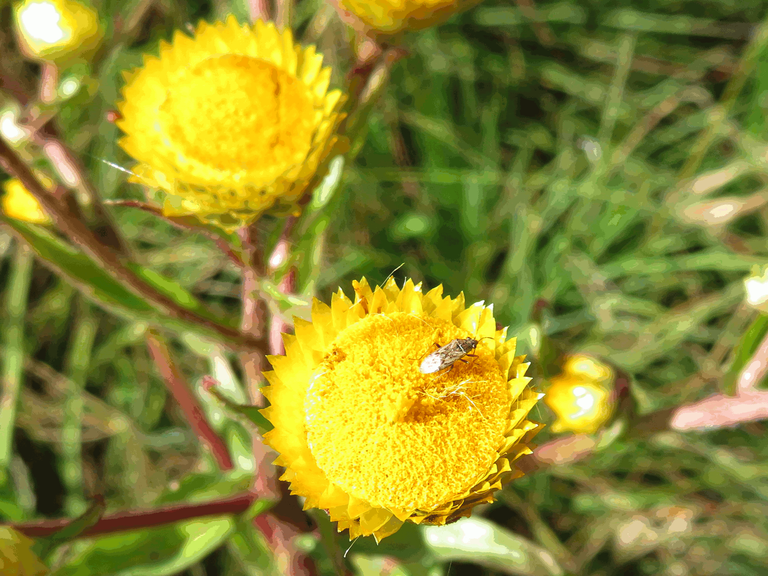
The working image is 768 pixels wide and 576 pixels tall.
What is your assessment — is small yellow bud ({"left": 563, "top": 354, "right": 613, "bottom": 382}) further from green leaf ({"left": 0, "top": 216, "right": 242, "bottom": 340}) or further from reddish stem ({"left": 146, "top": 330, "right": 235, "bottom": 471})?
reddish stem ({"left": 146, "top": 330, "right": 235, "bottom": 471})

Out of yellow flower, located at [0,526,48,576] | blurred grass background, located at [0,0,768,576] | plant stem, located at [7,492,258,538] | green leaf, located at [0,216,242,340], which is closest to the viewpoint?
yellow flower, located at [0,526,48,576]

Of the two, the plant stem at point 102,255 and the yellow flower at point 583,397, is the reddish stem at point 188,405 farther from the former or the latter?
the yellow flower at point 583,397

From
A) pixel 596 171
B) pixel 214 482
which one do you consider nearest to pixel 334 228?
pixel 596 171

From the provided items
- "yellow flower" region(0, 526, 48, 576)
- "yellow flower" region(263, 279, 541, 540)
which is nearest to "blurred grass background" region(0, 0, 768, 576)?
"yellow flower" region(0, 526, 48, 576)

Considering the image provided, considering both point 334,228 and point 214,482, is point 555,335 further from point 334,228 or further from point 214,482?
point 214,482

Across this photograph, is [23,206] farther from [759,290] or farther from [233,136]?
[759,290]
